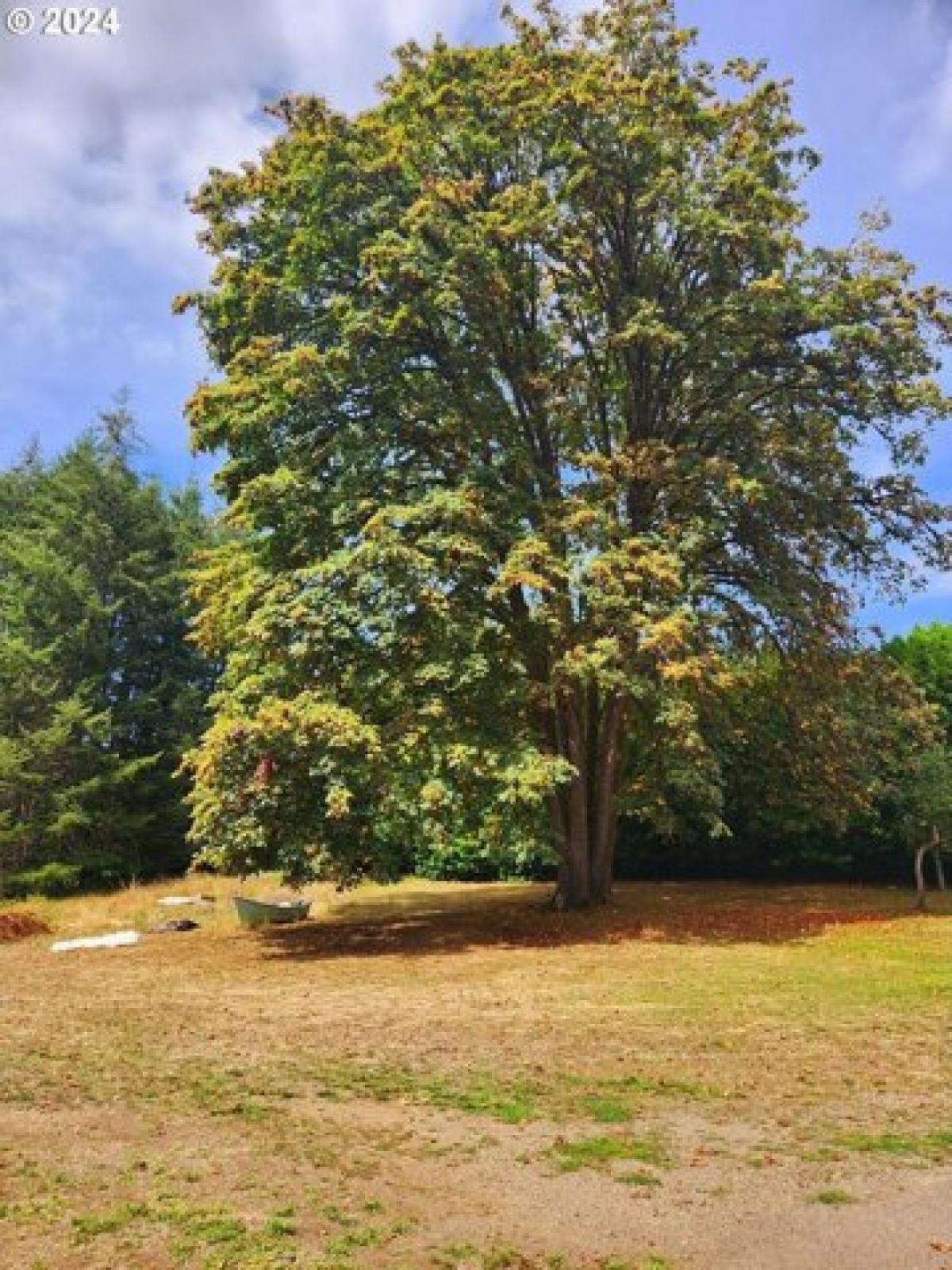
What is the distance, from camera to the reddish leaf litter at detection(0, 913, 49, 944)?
71.2ft

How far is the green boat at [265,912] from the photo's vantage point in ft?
73.5

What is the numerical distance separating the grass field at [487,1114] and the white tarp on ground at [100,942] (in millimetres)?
3587

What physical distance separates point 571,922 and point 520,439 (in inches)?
369

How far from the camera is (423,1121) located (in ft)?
23.3

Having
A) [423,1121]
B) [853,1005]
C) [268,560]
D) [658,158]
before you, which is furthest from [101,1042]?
[658,158]

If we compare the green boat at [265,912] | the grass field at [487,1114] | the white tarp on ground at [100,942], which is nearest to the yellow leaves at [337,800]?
the grass field at [487,1114]

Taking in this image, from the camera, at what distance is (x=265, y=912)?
73.7ft

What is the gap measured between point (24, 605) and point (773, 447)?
90.1 feet

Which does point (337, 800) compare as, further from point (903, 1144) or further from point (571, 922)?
point (903, 1144)

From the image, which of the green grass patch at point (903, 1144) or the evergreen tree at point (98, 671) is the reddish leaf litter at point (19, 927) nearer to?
the evergreen tree at point (98, 671)

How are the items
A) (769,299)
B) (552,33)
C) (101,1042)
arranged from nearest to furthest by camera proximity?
(101,1042), (769,299), (552,33)

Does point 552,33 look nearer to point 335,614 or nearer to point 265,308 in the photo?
point 265,308

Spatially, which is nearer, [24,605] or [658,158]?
[658,158]

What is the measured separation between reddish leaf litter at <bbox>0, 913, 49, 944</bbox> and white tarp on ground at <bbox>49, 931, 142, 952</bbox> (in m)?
1.61
